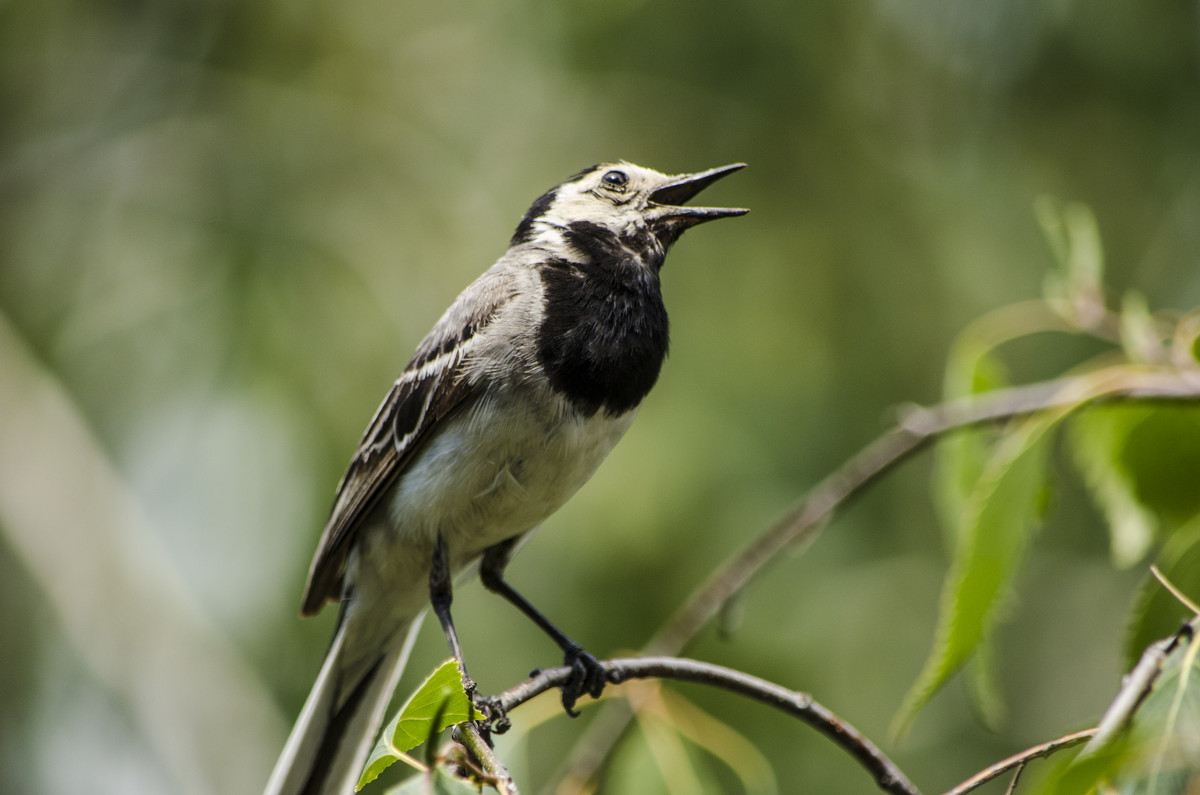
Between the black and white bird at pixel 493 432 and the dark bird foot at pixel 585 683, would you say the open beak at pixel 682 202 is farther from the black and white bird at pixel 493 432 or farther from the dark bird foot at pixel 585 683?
the dark bird foot at pixel 585 683

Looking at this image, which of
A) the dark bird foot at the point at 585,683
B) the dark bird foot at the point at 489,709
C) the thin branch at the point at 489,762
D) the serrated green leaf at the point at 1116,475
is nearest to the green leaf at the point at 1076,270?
the serrated green leaf at the point at 1116,475

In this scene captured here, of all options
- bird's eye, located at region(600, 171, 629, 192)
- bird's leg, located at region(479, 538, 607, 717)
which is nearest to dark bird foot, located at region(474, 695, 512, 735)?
bird's leg, located at region(479, 538, 607, 717)

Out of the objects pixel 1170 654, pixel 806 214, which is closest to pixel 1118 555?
pixel 1170 654

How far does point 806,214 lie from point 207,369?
2.92 meters

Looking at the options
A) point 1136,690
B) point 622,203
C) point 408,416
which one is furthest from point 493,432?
point 1136,690

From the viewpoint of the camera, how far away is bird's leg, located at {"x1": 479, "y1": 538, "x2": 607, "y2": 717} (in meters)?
2.62

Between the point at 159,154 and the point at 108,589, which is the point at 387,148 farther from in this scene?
the point at 108,589

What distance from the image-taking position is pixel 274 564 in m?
4.17

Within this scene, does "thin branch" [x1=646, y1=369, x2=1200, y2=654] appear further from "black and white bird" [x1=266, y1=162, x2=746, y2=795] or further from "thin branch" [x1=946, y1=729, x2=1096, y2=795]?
"thin branch" [x1=946, y1=729, x2=1096, y2=795]

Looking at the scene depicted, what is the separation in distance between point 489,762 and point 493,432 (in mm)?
1296

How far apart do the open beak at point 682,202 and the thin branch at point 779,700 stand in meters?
1.33

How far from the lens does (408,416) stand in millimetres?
2920

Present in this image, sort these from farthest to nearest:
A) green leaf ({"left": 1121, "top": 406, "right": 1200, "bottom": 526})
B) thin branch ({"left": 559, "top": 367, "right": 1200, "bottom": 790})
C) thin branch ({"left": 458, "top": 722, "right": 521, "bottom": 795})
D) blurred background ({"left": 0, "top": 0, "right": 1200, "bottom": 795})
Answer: blurred background ({"left": 0, "top": 0, "right": 1200, "bottom": 795})
thin branch ({"left": 559, "top": 367, "right": 1200, "bottom": 790})
green leaf ({"left": 1121, "top": 406, "right": 1200, "bottom": 526})
thin branch ({"left": 458, "top": 722, "right": 521, "bottom": 795})

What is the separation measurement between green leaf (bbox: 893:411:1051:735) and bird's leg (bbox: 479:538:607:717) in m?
0.75
